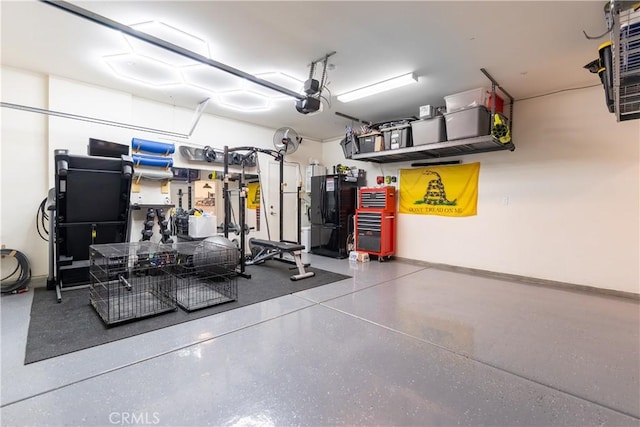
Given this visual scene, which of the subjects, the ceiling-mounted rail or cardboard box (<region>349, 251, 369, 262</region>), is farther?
cardboard box (<region>349, 251, 369, 262</region>)

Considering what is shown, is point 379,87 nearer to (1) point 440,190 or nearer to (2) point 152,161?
(1) point 440,190

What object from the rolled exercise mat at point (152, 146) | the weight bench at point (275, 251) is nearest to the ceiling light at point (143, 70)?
the rolled exercise mat at point (152, 146)

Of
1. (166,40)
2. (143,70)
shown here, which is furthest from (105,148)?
(166,40)

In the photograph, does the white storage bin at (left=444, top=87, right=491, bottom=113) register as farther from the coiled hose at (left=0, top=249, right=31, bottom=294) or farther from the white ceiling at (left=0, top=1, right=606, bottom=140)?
the coiled hose at (left=0, top=249, right=31, bottom=294)

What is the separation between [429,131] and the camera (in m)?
4.62

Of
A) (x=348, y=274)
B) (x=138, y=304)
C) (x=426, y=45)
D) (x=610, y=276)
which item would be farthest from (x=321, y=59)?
(x=610, y=276)

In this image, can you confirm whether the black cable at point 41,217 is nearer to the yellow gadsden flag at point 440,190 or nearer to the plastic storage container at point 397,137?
the plastic storage container at point 397,137

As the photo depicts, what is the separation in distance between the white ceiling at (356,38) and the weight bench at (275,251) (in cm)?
256

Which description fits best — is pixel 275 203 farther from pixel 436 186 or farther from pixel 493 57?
pixel 493 57

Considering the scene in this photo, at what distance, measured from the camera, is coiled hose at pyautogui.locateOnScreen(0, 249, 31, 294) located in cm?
360

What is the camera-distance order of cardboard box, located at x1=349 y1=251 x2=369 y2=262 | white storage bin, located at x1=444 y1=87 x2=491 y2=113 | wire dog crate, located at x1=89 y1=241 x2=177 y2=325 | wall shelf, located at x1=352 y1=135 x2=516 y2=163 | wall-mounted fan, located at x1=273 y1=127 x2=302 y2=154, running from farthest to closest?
cardboard box, located at x1=349 y1=251 x2=369 y2=262 → wall-mounted fan, located at x1=273 y1=127 x2=302 y2=154 → wall shelf, located at x1=352 y1=135 x2=516 y2=163 → white storage bin, located at x1=444 y1=87 x2=491 y2=113 → wire dog crate, located at x1=89 y1=241 x2=177 y2=325

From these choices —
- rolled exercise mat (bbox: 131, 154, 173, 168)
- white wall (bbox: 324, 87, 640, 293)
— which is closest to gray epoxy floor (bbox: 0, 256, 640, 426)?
white wall (bbox: 324, 87, 640, 293)

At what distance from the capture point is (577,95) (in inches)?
162

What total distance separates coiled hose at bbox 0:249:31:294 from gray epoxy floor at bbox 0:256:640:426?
437 millimetres
